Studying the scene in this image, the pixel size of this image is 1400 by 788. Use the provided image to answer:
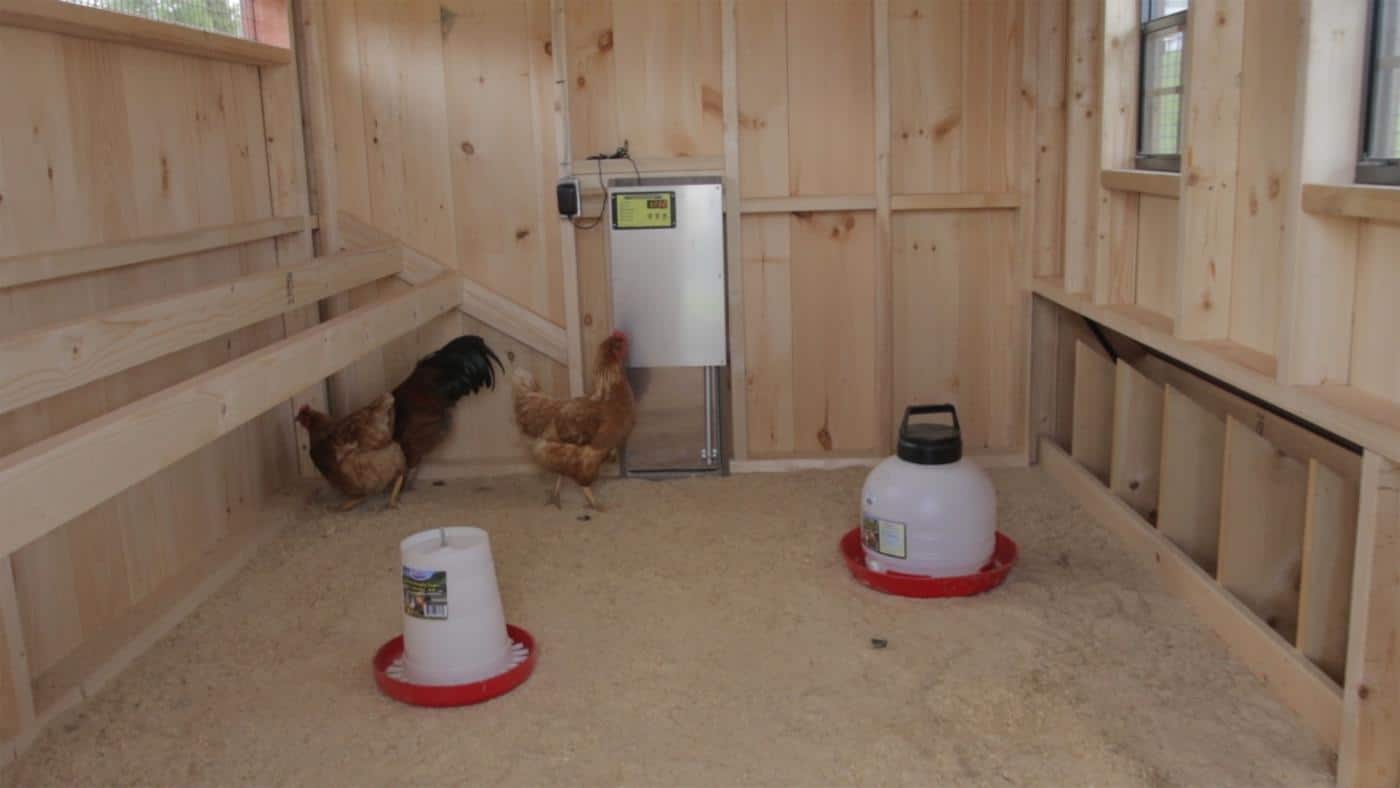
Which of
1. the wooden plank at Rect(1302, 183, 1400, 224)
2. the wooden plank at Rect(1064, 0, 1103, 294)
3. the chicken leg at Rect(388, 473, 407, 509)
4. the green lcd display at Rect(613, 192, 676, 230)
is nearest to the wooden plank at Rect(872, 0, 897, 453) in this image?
the wooden plank at Rect(1064, 0, 1103, 294)

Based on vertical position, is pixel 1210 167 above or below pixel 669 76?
below

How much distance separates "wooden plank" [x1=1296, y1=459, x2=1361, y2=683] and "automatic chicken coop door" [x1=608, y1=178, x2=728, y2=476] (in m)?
1.97

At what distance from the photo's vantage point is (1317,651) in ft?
7.75

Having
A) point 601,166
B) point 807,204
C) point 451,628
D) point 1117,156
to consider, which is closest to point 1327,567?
point 1117,156

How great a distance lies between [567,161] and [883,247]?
43.1 inches

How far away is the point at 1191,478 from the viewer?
118 inches

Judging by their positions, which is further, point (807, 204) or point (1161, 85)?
point (807, 204)

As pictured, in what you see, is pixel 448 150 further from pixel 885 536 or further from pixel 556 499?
pixel 885 536

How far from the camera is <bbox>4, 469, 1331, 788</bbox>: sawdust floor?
86.0 inches

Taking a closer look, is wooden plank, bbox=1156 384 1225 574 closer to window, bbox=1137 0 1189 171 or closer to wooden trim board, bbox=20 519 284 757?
window, bbox=1137 0 1189 171

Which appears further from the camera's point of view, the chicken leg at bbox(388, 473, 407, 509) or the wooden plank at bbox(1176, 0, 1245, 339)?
the chicken leg at bbox(388, 473, 407, 509)

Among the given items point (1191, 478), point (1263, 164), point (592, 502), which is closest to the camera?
point (1263, 164)

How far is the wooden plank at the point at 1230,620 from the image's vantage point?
7.29ft

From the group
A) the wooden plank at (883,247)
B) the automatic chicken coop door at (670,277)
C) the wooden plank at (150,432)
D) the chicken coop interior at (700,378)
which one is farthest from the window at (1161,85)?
the wooden plank at (150,432)
